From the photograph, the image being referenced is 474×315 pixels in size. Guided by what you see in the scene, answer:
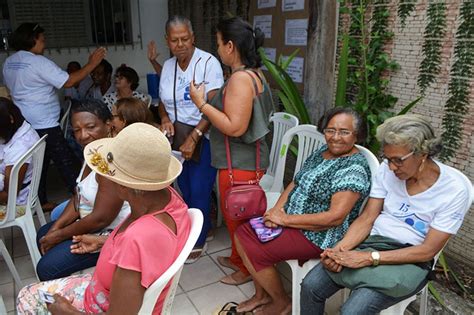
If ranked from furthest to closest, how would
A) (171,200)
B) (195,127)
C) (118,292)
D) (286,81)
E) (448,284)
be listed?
(286,81)
(195,127)
(448,284)
(171,200)
(118,292)

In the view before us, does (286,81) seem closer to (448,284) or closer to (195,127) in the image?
(195,127)

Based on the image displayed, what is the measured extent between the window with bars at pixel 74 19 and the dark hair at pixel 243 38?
3.71 m

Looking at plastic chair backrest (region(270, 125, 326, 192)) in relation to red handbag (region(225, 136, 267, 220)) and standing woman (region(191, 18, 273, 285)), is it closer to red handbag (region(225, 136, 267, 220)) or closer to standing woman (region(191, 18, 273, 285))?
standing woman (region(191, 18, 273, 285))

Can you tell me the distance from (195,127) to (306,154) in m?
0.73

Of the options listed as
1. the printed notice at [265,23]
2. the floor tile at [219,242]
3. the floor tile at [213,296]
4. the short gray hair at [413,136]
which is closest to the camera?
the short gray hair at [413,136]

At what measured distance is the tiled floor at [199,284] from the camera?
2.33 metres

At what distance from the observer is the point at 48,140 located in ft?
10.8

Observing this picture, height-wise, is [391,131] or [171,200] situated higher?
[391,131]

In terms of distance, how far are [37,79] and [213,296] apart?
6.99ft

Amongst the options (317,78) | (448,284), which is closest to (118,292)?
(448,284)

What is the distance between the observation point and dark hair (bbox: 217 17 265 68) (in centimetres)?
211

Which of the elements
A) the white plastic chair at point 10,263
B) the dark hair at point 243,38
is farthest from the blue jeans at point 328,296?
the white plastic chair at point 10,263

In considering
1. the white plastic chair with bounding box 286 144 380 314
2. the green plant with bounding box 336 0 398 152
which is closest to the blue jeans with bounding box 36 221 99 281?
the white plastic chair with bounding box 286 144 380 314

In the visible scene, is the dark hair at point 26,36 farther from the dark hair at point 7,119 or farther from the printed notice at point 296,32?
the printed notice at point 296,32
